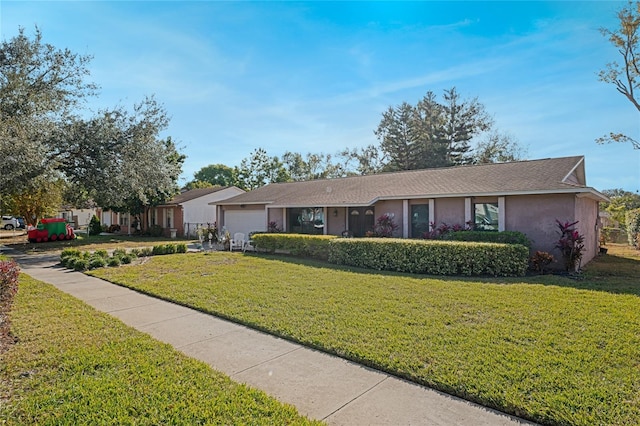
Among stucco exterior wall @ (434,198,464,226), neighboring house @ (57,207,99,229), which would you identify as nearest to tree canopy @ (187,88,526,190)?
stucco exterior wall @ (434,198,464,226)

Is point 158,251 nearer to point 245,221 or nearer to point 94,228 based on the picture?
point 245,221

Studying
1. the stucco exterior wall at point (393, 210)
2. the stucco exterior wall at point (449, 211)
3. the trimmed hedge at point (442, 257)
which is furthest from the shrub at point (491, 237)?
the stucco exterior wall at point (393, 210)

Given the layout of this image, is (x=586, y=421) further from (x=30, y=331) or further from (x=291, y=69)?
(x=291, y=69)

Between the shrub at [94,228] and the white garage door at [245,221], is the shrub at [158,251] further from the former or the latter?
the shrub at [94,228]

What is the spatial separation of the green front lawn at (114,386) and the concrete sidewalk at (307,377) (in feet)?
0.84

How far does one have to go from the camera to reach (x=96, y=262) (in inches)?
447

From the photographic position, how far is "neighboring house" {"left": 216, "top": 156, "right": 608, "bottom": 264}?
10.9 meters

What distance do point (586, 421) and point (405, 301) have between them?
3846 mm

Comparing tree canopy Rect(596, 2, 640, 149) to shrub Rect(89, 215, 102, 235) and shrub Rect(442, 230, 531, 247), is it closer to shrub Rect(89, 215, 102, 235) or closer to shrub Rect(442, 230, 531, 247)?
shrub Rect(442, 230, 531, 247)

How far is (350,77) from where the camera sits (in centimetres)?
1395

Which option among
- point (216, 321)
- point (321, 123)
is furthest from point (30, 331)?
point (321, 123)

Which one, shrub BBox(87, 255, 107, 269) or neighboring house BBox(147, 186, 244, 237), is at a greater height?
neighboring house BBox(147, 186, 244, 237)

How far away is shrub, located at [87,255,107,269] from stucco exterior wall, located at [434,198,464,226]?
12265mm

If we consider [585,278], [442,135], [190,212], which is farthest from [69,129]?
[442,135]
